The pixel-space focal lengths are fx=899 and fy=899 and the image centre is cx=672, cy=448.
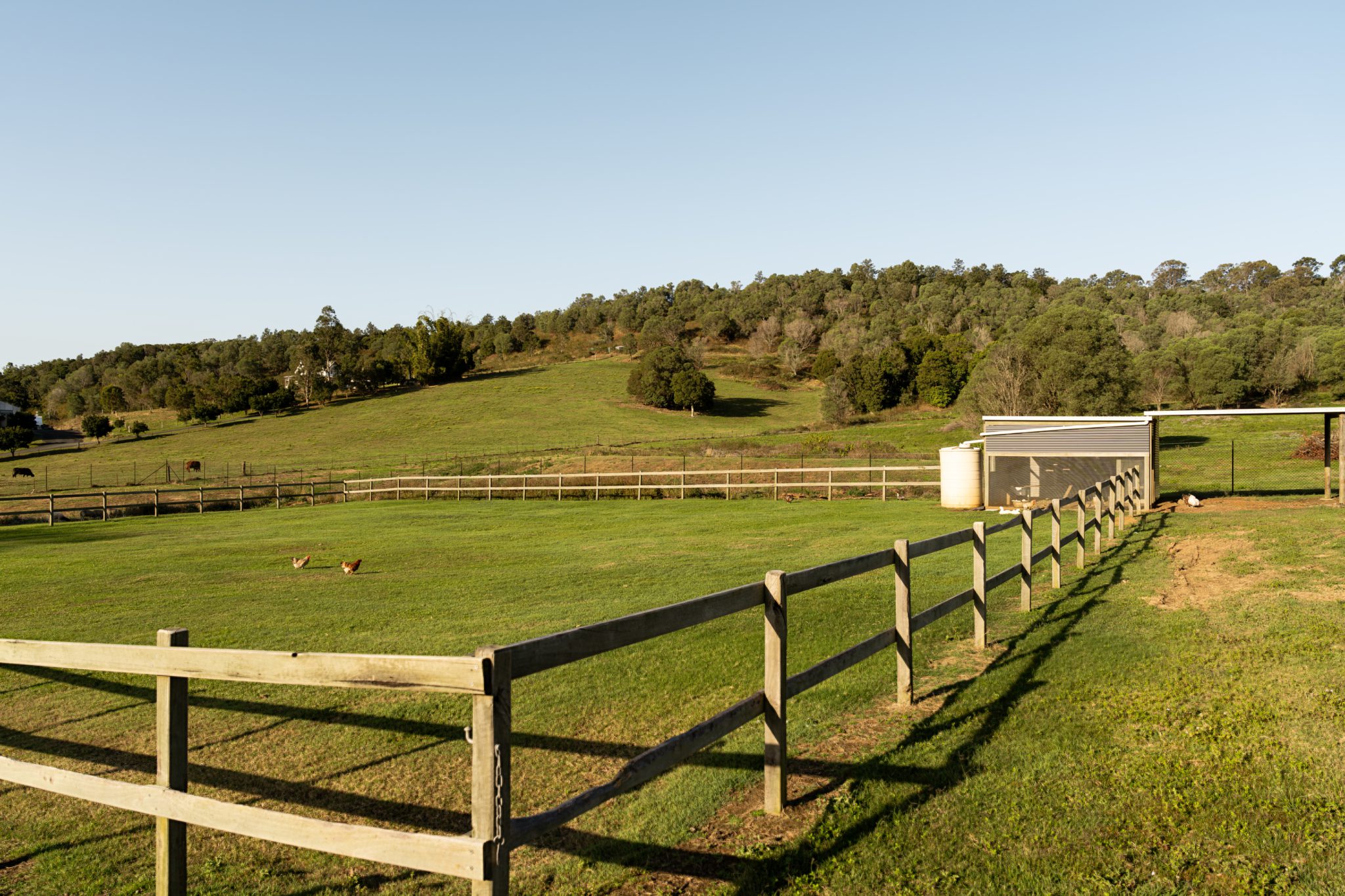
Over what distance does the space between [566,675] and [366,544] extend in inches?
578

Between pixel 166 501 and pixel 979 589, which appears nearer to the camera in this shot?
pixel 979 589

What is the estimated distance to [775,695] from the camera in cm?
500

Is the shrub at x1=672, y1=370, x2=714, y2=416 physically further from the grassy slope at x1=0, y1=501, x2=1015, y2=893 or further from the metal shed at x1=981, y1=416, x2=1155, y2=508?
the grassy slope at x1=0, y1=501, x2=1015, y2=893

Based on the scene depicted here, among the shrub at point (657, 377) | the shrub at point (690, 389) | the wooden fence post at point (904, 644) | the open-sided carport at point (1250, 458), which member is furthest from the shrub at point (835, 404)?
the wooden fence post at point (904, 644)

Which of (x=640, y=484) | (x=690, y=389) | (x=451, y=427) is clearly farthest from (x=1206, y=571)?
(x=690, y=389)

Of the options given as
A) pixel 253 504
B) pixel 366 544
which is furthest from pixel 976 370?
pixel 366 544

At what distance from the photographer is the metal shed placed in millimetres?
26547

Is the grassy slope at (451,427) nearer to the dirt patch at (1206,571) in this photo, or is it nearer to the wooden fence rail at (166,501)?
the wooden fence rail at (166,501)

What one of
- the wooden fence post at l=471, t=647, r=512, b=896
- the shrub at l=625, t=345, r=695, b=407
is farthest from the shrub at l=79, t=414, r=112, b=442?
the wooden fence post at l=471, t=647, r=512, b=896

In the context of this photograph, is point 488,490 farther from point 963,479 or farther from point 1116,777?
point 1116,777

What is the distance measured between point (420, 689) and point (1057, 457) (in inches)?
1104

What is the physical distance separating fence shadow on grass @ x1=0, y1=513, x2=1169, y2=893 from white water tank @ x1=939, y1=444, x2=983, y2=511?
20.2 meters

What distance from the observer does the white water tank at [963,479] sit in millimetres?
28375

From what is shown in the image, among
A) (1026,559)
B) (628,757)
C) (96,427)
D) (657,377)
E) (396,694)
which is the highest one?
(657,377)
